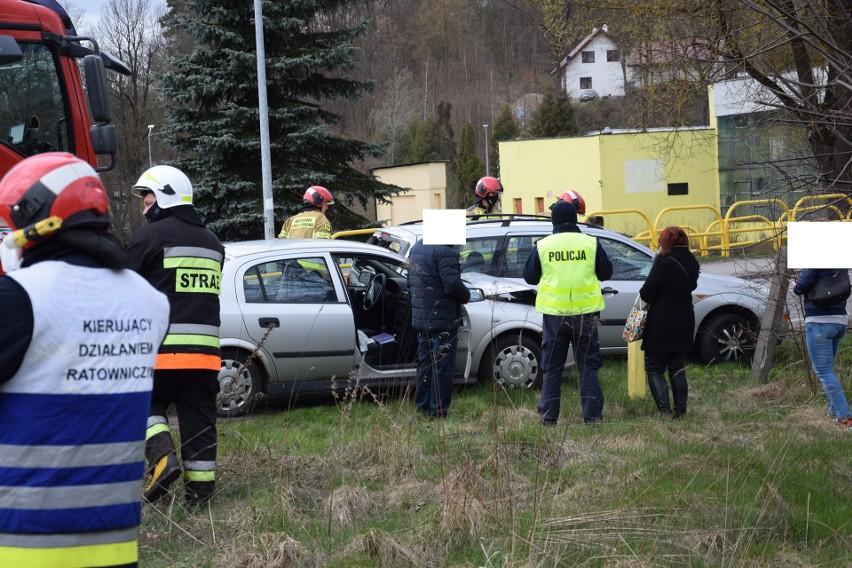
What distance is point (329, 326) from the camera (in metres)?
8.73

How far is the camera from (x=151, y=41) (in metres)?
41.6

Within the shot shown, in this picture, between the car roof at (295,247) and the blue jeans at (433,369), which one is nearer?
the blue jeans at (433,369)

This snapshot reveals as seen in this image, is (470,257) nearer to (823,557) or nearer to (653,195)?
(823,557)

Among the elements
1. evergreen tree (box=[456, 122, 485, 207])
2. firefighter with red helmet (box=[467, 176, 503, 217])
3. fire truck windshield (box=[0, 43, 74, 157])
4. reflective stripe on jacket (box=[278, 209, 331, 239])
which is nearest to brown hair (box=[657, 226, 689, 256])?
firefighter with red helmet (box=[467, 176, 503, 217])

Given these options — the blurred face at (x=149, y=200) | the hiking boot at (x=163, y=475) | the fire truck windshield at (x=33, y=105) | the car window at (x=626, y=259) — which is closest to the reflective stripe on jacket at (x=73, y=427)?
the hiking boot at (x=163, y=475)

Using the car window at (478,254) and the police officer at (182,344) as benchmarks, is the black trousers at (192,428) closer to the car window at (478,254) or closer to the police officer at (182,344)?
the police officer at (182,344)

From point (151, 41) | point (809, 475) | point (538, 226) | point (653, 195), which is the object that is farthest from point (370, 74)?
point (809, 475)

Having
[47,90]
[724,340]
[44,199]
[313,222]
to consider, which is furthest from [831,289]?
[44,199]

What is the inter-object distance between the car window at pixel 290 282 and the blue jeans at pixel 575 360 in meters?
2.05

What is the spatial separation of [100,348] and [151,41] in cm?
4141

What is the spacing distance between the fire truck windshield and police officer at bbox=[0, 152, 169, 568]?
5530 millimetres

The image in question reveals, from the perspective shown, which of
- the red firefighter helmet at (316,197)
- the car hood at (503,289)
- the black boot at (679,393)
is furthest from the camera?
the red firefighter helmet at (316,197)

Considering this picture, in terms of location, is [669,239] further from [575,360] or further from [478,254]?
[478,254]

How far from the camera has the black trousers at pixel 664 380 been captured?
27.1ft
